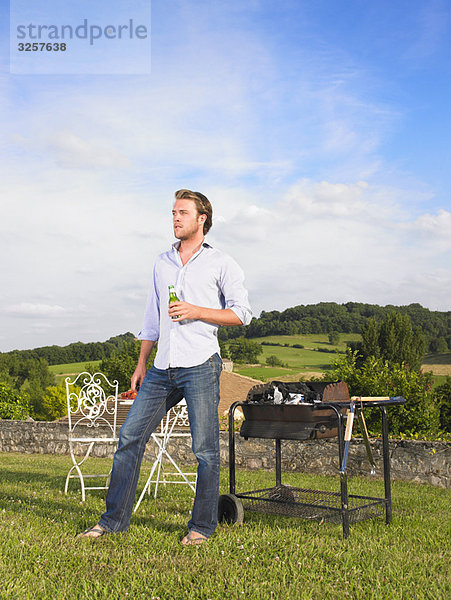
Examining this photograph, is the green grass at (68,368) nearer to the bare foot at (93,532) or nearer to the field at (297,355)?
the field at (297,355)

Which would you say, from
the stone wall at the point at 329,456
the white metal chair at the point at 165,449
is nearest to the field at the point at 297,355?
the stone wall at the point at 329,456

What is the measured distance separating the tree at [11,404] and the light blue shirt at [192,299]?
12.5m

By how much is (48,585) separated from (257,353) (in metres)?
58.8

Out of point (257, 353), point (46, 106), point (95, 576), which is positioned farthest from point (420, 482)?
point (257, 353)

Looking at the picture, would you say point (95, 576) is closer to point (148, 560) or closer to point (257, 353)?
point (148, 560)

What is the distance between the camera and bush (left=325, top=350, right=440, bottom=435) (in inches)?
383

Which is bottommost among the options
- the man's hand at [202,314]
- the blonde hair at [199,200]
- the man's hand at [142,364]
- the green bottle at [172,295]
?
the man's hand at [142,364]

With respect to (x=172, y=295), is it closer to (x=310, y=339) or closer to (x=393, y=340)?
(x=393, y=340)

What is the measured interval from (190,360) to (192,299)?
421 millimetres

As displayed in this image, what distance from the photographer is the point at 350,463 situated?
8.28 m

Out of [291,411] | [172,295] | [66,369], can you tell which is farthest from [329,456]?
[66,369]

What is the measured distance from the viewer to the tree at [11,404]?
1488 cm

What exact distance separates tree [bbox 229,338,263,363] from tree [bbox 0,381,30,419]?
4321cm

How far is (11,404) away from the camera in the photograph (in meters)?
15.1
